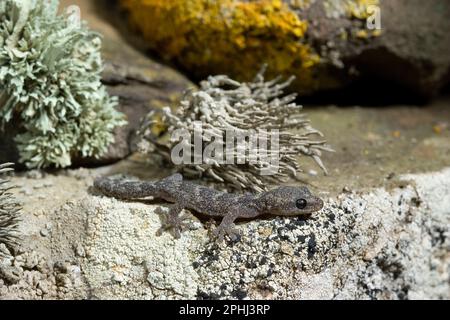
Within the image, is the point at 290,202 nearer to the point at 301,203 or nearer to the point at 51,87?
the point at 301,203

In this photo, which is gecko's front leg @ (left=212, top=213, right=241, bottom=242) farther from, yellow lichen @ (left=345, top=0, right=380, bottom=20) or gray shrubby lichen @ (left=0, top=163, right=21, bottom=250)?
yellow lichen @ (left=345, top=0, right=380, bottom=20)

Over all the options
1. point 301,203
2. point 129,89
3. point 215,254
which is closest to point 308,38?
point 129,89

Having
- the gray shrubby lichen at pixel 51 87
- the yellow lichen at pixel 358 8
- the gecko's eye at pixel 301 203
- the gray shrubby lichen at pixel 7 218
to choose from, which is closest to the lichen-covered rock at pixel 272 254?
the gecko's eye at pixel 301 203

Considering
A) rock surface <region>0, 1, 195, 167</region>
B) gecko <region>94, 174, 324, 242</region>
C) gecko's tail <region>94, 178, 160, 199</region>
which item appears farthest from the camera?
rock surface <region>0, 1, 195, 167</region>

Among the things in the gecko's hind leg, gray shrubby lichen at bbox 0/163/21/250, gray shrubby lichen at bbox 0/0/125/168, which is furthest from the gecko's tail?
gray shrubby lichen at bbox 0/163/21/250

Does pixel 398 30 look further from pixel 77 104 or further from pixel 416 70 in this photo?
pixel 77 104

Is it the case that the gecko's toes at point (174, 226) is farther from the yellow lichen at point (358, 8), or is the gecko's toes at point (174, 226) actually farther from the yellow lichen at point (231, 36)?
the yellow lichen at point (358, 8)
